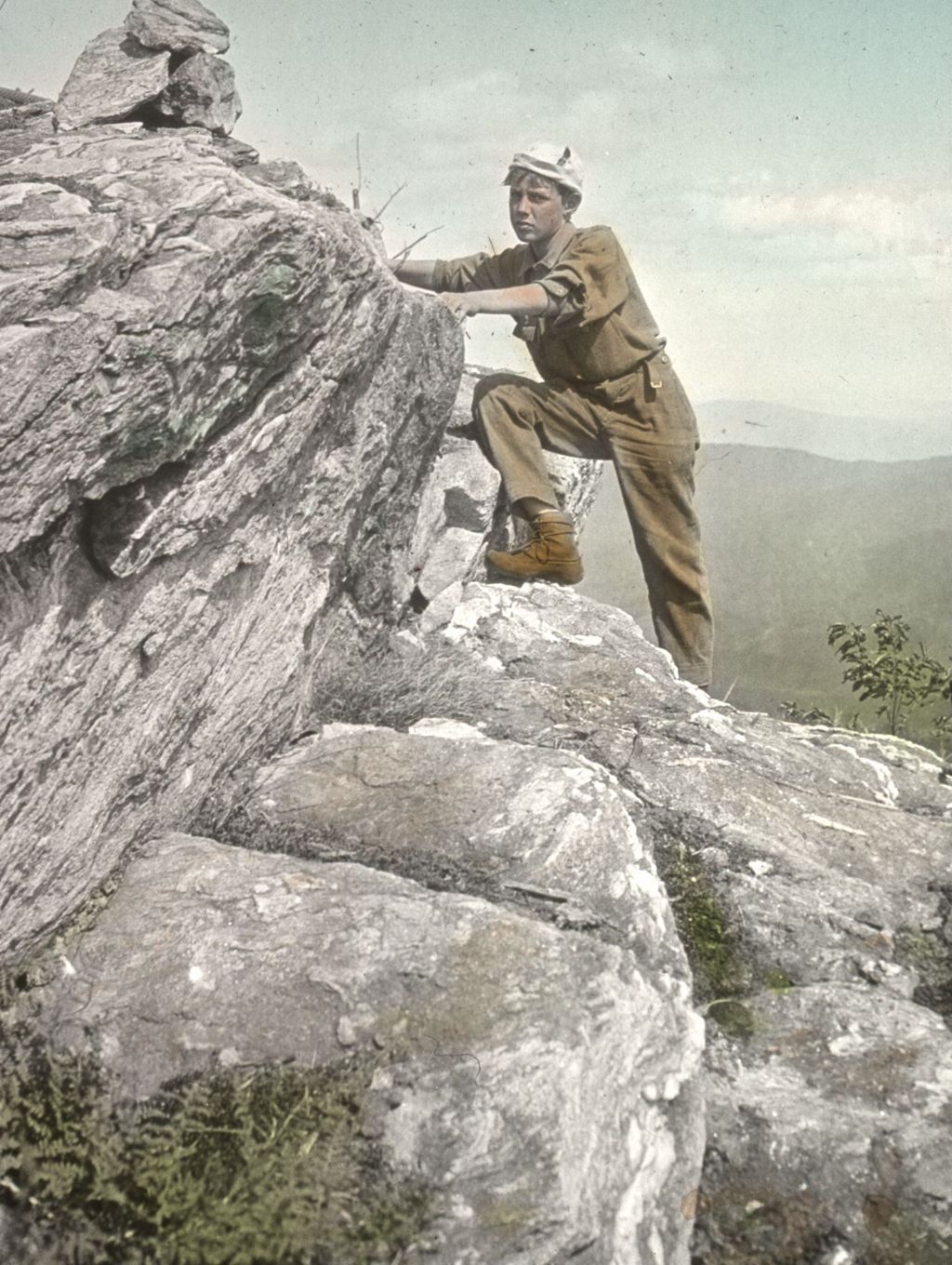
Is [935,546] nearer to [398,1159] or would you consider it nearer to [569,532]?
[569,532]

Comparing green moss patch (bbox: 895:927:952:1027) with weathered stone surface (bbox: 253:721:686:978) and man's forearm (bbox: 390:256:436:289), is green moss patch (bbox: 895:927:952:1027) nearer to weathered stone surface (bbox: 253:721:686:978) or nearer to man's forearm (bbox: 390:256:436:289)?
weathered stone surface (bbox: 253:721:686:978)

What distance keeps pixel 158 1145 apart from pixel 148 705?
1.53m

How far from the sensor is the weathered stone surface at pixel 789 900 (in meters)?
2.98

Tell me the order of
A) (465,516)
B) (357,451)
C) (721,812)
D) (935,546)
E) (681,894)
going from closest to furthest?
(681,894), (721,812), (357,451), (465,516), (935,546)

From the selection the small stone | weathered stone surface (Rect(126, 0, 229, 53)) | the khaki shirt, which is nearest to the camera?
the small stone

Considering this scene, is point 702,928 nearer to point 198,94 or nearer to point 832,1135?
point 832,1135

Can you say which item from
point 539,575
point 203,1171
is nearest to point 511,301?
point 539,575

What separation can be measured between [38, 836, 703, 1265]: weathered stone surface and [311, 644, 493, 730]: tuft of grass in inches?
54.3

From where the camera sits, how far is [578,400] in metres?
6.84

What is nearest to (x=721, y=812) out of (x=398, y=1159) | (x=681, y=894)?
(x=681, y=894)

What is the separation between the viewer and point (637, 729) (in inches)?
195

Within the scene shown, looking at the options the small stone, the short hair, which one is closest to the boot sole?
the short hair

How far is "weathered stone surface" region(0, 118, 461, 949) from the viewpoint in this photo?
3.11 meters

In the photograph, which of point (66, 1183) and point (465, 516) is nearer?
point (66, 1183)
